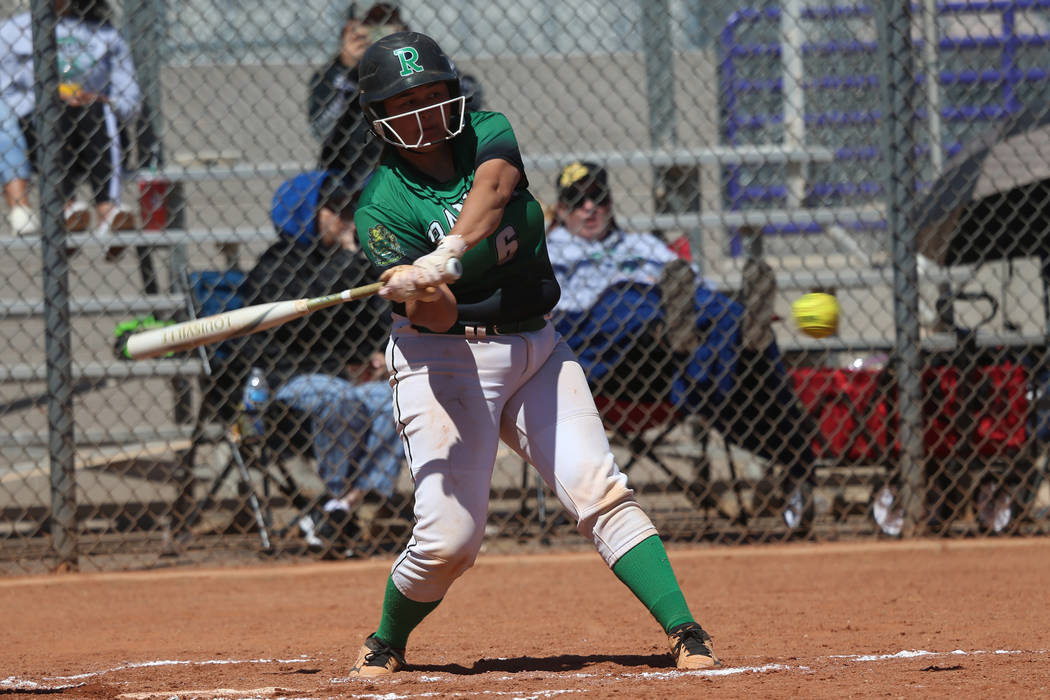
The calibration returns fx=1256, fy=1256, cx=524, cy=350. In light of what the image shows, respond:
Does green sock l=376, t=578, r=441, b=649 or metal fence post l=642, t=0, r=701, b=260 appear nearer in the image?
green sock l=376, t=578, r=441, b=649

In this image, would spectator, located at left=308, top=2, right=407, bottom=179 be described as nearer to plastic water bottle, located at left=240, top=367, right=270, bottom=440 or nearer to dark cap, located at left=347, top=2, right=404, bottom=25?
dark cap, located at left=347, top=2, right=404, bottom=25

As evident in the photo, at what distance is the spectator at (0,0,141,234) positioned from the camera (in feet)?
21.5

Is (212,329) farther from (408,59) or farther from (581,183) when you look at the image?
(581,183)

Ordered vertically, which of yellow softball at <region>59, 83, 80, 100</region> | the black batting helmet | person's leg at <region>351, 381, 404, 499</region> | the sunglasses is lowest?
person's leg at <region>351, 381, 404, 499</region>

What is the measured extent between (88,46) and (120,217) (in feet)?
3.45

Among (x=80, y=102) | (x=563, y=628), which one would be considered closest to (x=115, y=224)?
(x=80, y=102)

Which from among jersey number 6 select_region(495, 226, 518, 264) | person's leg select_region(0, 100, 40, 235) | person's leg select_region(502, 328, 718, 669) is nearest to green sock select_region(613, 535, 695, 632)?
person's leg select_region(502, 328, 718, 669)

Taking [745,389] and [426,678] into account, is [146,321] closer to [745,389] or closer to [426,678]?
[745,389]

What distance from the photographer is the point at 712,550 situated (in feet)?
19.9

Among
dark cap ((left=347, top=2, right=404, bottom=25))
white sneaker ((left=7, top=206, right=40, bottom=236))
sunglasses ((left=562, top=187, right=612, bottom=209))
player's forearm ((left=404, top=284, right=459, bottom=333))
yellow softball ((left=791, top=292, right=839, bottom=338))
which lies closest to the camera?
player's forearm ((left=404, top=284, right=459, bottom=333))

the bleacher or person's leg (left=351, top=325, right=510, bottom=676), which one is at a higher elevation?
the bleacher

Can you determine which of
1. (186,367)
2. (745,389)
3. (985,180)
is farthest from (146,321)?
(985,180)

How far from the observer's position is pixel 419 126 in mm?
3207

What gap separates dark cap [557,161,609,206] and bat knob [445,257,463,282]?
3.49 metres
